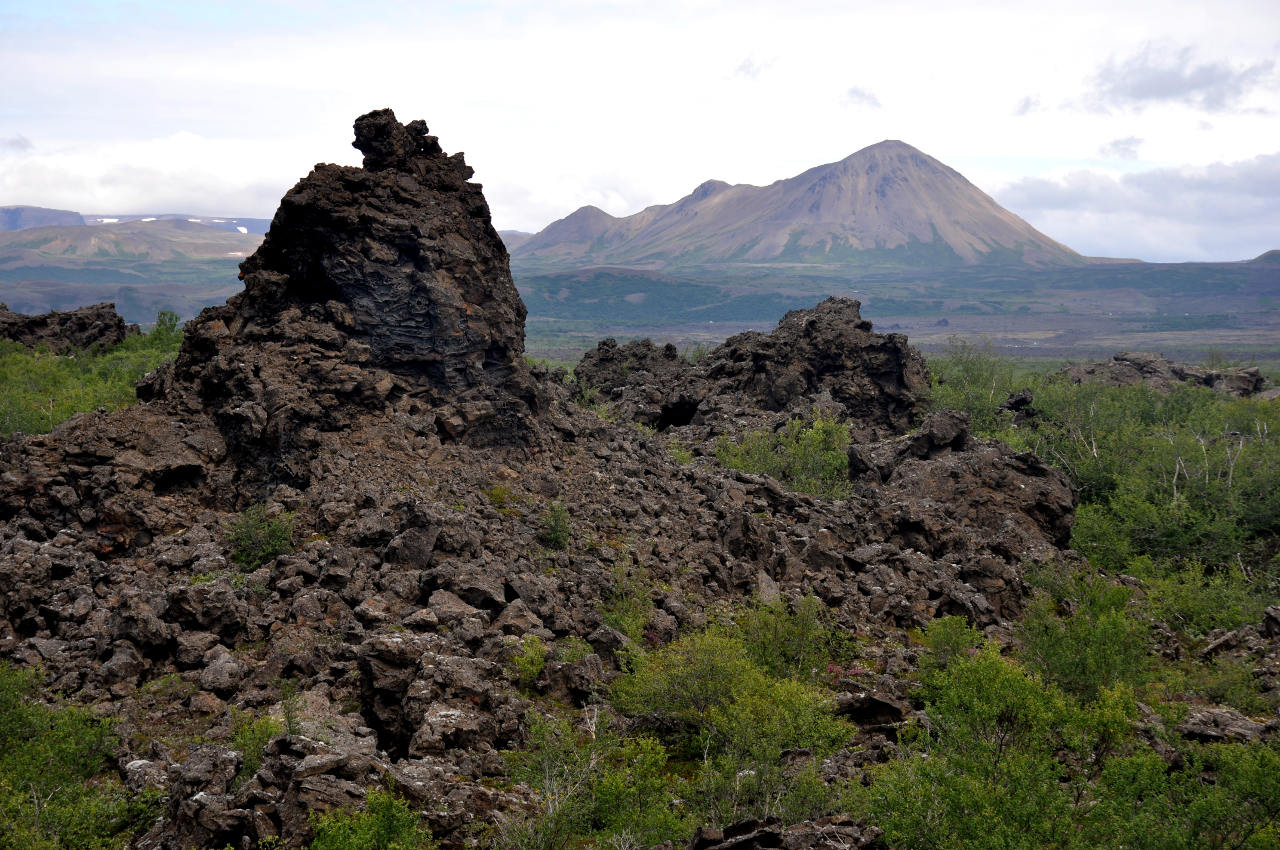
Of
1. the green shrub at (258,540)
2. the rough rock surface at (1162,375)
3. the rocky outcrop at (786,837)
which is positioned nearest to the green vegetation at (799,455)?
the green shrub at (258,540)

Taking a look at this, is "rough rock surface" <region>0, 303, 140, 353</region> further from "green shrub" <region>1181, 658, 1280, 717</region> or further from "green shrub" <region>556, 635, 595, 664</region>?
"green shrub" <region>1181, 658, 1280, 717</region>

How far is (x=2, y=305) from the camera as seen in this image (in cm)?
6550

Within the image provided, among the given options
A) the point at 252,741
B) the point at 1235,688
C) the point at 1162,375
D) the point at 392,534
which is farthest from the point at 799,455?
the point at 1162,375

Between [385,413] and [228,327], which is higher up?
[228,327]

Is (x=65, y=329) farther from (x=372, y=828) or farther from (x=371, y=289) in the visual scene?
(x=372, y=828)

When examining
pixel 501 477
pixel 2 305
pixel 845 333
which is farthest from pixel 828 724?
pixel 2 305

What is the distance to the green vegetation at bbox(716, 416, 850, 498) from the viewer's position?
41491mm

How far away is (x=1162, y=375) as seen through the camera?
75812 mm

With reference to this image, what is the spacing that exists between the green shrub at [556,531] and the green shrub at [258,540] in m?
7.43

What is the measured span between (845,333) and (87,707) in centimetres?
4725

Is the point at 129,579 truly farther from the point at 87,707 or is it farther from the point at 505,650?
the point at 505,650

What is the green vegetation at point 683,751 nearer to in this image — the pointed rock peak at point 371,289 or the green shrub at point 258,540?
the green shrub at point 258,540

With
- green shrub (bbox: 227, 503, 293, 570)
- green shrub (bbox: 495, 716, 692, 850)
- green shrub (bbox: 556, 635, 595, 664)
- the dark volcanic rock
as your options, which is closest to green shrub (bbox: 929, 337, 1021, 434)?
the dark volcanic rock

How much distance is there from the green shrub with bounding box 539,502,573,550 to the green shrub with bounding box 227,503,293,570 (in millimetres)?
7430
